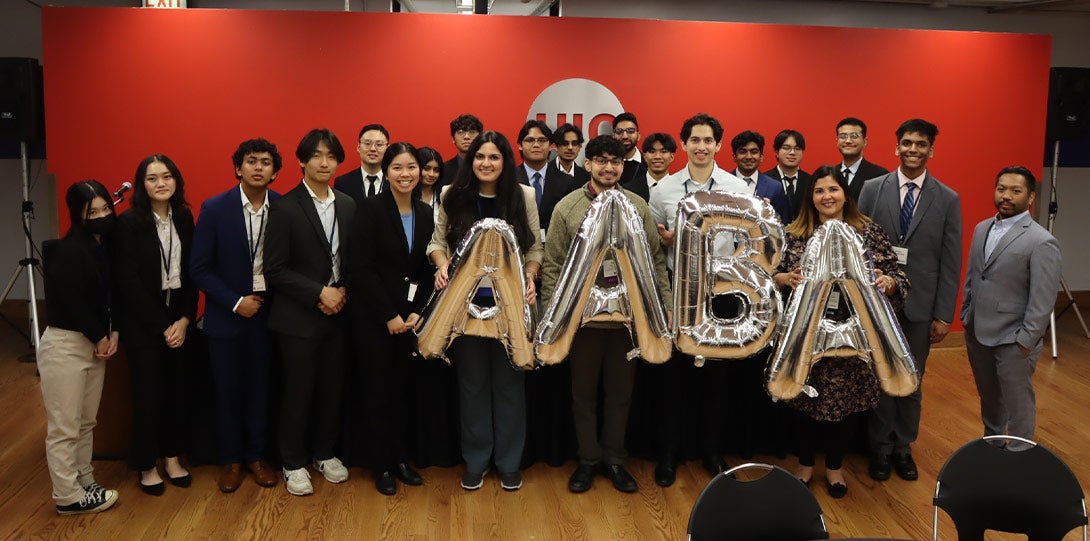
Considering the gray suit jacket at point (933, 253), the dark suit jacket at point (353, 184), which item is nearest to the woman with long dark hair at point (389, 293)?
the dark suit jacket at point (353, 184)

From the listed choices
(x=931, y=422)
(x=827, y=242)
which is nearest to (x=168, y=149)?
(x=827, y=242)

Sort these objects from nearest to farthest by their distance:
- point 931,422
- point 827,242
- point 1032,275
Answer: point 827,242 < point 1032,275 < point 931,422

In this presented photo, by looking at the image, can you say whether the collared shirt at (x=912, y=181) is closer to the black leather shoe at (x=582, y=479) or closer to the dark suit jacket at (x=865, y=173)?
the dark suit jacket at (x=865, y=173)

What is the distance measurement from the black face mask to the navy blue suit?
0.35 metres

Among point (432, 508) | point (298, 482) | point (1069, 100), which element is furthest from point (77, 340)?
point (1069, 100)

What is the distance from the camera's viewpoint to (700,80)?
20.9ft

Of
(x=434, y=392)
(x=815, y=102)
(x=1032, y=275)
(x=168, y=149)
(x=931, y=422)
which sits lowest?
(x=931, y=422)

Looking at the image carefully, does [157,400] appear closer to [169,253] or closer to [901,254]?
[169,253]

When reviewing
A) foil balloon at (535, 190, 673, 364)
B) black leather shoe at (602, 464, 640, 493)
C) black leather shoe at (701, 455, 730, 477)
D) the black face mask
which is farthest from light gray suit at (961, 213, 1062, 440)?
the black face mask

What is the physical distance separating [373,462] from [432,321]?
92 centimetres

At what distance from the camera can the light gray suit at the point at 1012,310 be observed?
142 inches

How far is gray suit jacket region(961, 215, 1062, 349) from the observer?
11.8 feet

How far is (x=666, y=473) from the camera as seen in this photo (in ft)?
12.8

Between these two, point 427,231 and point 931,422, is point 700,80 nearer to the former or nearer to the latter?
point 931,422
